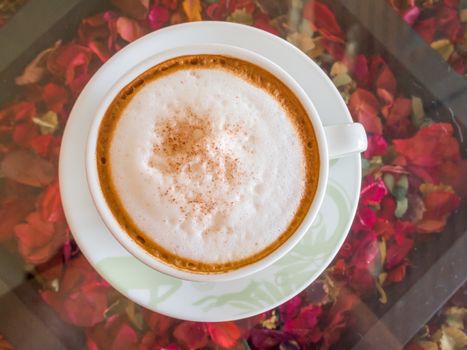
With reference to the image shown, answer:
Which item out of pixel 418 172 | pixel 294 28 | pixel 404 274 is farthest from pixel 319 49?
pixel 404 274

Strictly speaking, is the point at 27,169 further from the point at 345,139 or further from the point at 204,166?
the point at 345,139

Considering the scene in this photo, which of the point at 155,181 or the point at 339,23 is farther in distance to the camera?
the point at 339,23

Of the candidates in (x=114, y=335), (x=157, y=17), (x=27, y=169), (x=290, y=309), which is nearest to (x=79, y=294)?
(x=114, y=335)

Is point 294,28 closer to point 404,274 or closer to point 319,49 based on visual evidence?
point 319,49

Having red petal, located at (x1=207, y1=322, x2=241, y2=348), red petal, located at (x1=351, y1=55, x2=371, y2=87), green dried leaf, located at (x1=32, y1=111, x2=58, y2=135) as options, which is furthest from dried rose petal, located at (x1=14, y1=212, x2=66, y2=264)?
red petal, located at (x1=351, y1=55, x2=371, y2=87)

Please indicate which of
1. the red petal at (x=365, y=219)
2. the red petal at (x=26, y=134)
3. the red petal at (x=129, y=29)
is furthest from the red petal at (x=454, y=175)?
the red petal at (x=26, y=134)
